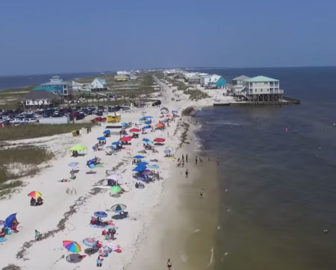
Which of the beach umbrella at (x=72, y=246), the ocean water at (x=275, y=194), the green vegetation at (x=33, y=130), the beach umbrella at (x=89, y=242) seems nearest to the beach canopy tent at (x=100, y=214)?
the beach umbrella at (x=89, y=242)

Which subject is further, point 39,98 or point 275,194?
point 39,98

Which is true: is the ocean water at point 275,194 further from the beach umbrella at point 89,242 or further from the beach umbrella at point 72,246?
the beach umbrella at point 72,246

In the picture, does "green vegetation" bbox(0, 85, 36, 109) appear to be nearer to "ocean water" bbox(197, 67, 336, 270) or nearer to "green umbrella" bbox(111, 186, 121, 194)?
"ocean water" bbox(197, 67, 336, 270)

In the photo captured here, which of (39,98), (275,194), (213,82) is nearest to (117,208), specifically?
(275,194)

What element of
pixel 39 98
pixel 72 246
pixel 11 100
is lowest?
pixel 72 246

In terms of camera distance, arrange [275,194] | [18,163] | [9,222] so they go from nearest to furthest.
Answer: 1. [9,222]
2. [275,194]
3. [18,163]

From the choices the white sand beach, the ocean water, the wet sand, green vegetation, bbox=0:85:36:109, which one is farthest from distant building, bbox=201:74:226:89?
the wet sand

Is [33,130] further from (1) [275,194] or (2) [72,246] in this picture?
(2) [72,246]
